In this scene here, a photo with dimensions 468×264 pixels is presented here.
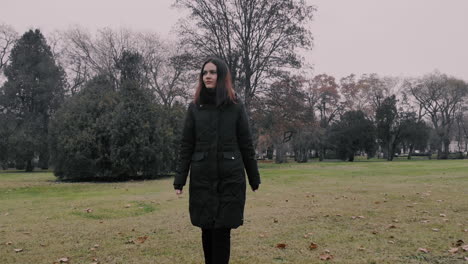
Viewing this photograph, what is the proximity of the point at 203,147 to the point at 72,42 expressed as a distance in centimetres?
4779

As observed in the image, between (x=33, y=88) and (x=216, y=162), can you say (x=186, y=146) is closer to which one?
(x=216, y=162)

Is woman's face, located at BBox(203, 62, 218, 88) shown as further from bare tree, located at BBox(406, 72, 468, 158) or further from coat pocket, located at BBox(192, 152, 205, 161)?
bare tree, located at BBox(406, 72, 468, 158)

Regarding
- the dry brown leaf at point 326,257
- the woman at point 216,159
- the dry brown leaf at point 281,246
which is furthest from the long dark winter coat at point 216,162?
the dry brown leaf at point 281,246

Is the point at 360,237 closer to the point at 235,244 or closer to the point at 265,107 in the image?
the point at 235,244

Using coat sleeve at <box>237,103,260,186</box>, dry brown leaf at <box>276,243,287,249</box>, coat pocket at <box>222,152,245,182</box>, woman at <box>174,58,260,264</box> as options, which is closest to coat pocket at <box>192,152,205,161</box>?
woman at <box>174,58,260,264</box>

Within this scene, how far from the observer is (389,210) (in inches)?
350

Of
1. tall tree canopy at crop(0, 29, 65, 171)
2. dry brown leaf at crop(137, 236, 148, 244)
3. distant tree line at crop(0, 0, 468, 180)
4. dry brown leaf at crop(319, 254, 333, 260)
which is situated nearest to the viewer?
dry brown leaf at crop(319, 254, 333, 260)

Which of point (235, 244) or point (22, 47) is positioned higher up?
point (22, 47)

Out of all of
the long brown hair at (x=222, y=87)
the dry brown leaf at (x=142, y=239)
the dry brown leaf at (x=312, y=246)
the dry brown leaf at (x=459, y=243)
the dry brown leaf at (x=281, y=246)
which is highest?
the long brown hair at (x=222, y=87)

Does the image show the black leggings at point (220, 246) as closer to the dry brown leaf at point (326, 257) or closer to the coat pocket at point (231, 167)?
the coat pocket at point (231, 167)

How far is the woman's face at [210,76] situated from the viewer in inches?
164

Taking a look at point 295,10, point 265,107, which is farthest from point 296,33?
point 265,107

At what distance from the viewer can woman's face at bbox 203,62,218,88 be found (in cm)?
416

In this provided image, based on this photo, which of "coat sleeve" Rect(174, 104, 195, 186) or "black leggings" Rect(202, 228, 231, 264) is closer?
"black leggings" Rect(202, 228, 231, 264)
